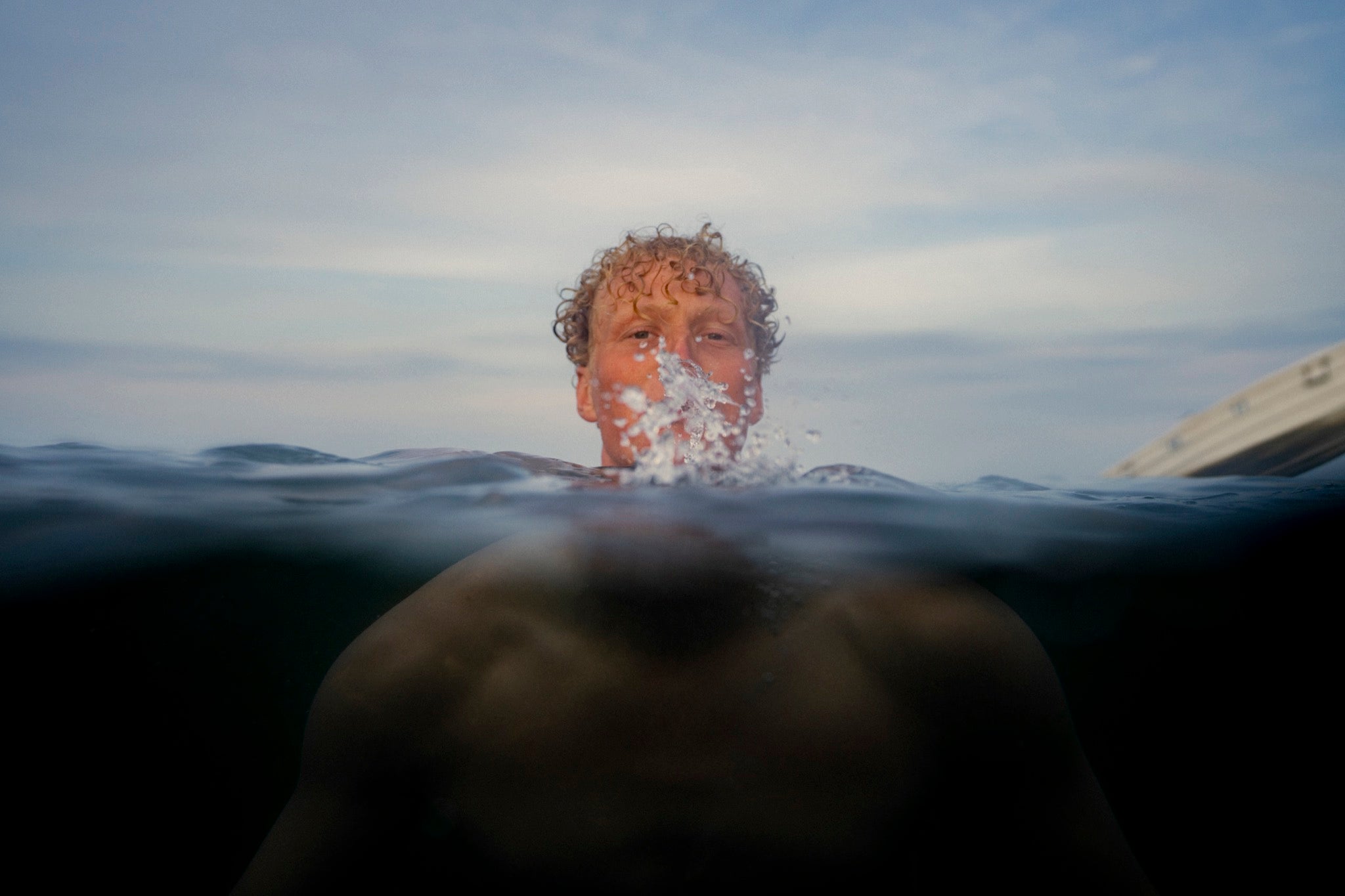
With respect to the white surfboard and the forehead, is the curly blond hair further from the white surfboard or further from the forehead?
the white surfboard

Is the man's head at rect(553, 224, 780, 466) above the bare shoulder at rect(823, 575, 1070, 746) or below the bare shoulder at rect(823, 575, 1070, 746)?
above

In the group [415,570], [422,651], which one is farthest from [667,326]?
[422,651]

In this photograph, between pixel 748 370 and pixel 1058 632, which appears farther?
pixel 1058 632

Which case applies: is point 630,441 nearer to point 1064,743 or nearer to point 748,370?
point 748,370

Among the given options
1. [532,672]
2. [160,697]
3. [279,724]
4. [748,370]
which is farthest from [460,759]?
[279,724]

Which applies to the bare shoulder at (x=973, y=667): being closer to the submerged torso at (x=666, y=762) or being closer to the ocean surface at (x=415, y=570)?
the submerged torso at (x=666, y=762)

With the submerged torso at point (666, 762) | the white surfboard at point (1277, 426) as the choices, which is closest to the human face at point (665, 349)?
the submerged torso at point (666, 762)

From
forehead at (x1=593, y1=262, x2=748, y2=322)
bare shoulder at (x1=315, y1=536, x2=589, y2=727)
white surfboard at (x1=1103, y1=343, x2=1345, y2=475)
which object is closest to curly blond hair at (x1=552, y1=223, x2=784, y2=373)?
forehead at (x1=593, y1=262, x2=748, y2=322)

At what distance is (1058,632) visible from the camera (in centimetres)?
646

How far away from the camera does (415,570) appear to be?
4.91m

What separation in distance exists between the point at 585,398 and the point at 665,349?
1023 millimetres

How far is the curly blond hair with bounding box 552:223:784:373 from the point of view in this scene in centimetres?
516

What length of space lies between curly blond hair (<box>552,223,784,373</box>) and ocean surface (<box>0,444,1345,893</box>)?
1.05 m

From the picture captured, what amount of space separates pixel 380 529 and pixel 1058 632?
5.02 m
